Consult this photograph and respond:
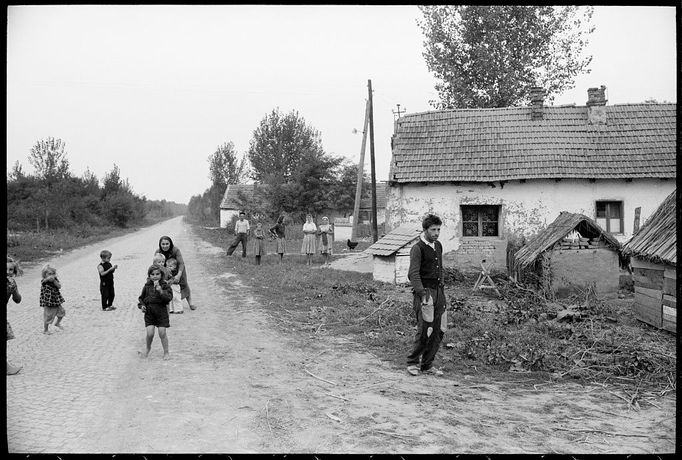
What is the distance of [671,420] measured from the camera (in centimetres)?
472

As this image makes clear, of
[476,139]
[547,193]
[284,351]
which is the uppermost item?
[476,139]

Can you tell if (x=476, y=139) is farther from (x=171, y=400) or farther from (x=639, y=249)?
(x=171, y=400)

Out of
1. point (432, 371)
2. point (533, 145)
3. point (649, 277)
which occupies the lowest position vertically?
point (432, 371)

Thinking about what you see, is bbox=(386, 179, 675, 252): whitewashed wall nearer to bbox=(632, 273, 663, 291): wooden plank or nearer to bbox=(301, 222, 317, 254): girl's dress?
bbox=(301, 222, 317, 254): girl's dress

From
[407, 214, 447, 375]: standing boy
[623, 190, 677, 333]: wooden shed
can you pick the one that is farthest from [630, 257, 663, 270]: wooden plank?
[407, 214, 447, 375]: standing boy

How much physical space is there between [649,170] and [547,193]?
3.04 meters

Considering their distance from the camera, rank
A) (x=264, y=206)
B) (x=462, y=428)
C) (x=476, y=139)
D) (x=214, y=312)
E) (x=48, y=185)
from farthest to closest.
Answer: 1. (x=264, y=206)
2. (x=48, y=185)
3. (x=476, y=139)
4. (x=214, y=312)
5. (x=462, y=428)

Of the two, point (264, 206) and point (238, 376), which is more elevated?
Result: point (264, 206)

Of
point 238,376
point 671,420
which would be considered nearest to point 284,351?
point 238,376

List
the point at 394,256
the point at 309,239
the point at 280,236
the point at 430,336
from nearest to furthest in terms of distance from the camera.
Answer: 1. the point at 430,336
2. the point at 394,256
3. the point at 309,239
4. the point at 280,236

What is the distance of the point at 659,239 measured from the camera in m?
8.46

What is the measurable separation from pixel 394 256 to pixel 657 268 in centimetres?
634

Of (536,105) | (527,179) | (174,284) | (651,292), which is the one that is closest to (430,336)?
(651,292)

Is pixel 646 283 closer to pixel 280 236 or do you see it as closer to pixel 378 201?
pixel 280 236
